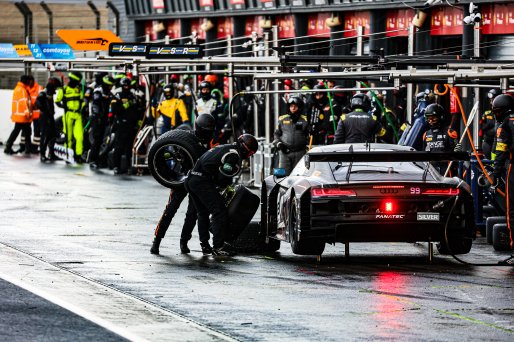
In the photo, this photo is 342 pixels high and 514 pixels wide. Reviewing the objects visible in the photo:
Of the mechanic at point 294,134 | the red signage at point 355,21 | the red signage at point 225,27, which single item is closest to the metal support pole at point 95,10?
the red signage at point 225,27

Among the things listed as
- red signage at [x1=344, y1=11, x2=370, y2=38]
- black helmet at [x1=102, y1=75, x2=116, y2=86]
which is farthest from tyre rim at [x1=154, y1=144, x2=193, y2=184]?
red signage at [x1=344, y1=11, x2=370, y2=38]

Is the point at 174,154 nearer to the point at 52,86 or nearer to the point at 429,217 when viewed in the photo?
the point at 429,217

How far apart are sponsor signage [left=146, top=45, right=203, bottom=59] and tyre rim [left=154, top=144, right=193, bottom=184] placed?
8.97 feet

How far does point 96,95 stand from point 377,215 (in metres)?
18.3

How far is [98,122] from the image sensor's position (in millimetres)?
32844

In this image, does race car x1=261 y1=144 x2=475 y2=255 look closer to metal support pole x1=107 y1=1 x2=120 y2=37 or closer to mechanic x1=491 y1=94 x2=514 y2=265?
mechanic x1=491 y1=94 x2=514 y2=265

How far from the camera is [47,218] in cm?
2136

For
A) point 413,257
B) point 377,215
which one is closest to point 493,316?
point 377,215

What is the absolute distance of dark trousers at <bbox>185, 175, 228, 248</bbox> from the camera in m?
16.9

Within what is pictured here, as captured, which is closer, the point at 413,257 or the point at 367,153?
the point at 367,153

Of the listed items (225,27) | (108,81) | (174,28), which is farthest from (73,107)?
(174,28)

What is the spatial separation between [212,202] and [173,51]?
492cm

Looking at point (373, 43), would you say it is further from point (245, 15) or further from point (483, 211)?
point (483, 211)

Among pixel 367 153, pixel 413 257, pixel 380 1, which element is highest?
pixel 380 1
